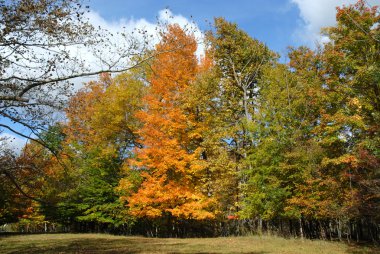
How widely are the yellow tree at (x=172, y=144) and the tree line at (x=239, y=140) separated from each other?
0.08 m

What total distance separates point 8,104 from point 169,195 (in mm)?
13600

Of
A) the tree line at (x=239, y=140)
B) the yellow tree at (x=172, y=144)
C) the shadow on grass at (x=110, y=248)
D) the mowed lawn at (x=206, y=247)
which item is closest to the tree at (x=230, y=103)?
the tree line at (x=239, y=140)

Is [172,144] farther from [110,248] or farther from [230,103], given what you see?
[110,248]

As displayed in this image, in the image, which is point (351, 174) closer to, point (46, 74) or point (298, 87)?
point (298, 87)

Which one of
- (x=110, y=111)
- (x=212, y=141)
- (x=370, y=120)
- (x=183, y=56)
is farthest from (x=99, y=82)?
(x=370, y=120)

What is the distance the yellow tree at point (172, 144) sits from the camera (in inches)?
849

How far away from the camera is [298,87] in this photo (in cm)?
2473

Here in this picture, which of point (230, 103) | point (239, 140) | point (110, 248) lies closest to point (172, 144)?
point (239, 140)

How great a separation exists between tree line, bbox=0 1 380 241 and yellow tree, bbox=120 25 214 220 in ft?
0.27

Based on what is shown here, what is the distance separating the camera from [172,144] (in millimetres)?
21609

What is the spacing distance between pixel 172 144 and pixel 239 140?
544cm

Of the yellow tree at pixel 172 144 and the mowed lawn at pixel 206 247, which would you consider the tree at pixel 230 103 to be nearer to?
the yellow tree at pixel 172 144

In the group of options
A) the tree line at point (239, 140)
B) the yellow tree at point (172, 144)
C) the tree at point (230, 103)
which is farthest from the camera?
the tree at point (230, 103)

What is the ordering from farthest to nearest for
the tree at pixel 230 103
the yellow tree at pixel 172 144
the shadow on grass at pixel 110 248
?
the tree at pixel 230 103
the yellow tree at pixel 172 144
the shadow on grass at pixel 110 248
